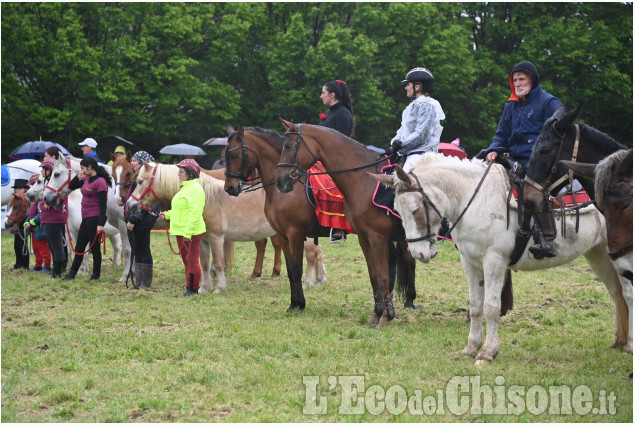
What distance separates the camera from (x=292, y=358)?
7152 millimetres

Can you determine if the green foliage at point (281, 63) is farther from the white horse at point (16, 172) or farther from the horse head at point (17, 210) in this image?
the horse head at point (17, 210)

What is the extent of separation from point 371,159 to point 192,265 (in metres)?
3.85

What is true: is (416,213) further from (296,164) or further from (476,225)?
(296,164)

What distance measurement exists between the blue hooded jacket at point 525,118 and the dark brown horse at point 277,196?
256 cm

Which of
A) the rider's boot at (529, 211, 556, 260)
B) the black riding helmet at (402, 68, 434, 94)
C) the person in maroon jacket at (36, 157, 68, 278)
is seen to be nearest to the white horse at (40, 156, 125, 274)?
the person in maroon jacket at (36, 157, 68, 278)

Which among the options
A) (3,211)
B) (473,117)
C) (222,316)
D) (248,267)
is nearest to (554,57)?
(473,117)

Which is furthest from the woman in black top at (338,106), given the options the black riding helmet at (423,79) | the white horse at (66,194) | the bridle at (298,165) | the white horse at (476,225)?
the white horse at (66,194)

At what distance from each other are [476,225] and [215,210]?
5809 mm

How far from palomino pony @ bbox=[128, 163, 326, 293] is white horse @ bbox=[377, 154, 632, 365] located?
5238 millimetres

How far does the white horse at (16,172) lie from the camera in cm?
1651

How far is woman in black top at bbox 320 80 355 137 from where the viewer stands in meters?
9.69

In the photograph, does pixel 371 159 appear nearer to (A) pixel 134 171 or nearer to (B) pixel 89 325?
(B) pixel 89 325

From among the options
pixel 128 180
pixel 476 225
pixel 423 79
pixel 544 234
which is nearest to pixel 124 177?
pixel 128 180

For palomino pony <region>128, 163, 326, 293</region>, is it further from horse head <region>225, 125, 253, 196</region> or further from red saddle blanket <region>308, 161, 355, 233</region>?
red saddle blanket <region>308, 161, 355, 233</region>
